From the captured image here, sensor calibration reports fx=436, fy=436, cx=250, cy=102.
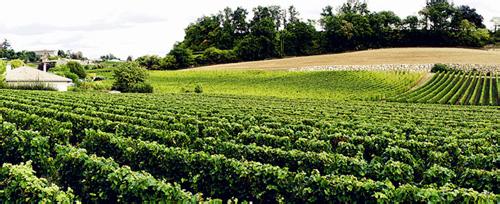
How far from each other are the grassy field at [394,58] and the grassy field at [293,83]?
381 inches

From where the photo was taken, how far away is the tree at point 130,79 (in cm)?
6277

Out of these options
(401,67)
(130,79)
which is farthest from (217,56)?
(401,67)

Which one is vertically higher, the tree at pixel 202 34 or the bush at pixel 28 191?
the tree at pixel 202 34

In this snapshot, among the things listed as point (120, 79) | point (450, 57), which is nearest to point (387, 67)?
point (450, 57)

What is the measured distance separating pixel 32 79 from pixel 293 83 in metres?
38.4

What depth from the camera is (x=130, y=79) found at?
63.9 m

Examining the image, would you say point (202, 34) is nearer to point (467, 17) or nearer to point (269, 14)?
point (269, 14)

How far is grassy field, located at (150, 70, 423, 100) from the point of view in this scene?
194 feet

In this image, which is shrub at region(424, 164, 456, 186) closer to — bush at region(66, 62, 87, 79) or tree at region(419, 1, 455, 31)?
bush at region(66, 62, 87, 79)

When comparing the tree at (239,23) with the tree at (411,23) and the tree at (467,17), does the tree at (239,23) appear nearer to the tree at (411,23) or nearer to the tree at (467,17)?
the tree at (411,23)

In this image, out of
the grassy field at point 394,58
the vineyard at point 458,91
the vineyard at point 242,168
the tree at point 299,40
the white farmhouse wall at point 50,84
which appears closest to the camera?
the vineyard at point 242,168

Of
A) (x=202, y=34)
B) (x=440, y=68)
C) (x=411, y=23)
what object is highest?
(x=411, y=23)

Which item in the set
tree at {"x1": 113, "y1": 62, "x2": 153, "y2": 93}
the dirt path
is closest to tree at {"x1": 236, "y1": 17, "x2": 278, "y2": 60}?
the dirt path

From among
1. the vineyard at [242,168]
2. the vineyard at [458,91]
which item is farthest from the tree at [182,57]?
the vineyard at [242,168]
